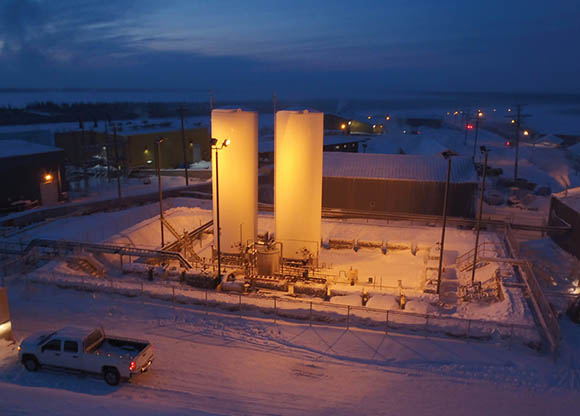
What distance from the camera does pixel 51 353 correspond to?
45.3ft

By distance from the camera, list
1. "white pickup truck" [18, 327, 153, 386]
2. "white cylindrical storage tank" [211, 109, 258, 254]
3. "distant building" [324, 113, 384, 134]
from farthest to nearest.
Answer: "distant building" [324, 113, 384, 134] → "white cylindrical storage tank" [211, 109, 258, 254] → "white pickup truck" [18, 327, 153, 386]

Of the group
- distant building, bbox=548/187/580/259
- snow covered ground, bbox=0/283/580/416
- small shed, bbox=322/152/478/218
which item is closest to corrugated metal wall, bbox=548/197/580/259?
distant building, bbox=548/187/580/259

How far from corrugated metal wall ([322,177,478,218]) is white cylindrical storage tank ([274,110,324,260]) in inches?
477

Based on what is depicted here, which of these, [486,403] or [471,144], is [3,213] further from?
[471,144]

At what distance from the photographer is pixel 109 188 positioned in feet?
151

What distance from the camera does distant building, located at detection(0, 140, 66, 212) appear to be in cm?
3553

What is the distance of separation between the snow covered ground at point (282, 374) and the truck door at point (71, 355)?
1.22ft

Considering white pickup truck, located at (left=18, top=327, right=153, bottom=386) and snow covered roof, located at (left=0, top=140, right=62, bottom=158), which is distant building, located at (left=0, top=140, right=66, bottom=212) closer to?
snow covered roof, located at (left=0, top=140, right=62, bottom=158)

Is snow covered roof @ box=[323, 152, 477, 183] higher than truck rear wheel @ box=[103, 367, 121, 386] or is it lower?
higher

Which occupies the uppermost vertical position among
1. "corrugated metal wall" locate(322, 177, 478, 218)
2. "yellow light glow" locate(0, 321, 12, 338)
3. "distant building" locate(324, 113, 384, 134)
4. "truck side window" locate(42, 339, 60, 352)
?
"distant building" locate(324, 113, 384, 134)

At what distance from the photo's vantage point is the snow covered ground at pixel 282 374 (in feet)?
41.7

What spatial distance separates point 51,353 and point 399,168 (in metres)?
30.5

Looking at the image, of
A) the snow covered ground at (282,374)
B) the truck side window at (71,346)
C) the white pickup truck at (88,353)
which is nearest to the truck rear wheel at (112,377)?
the white pickup truck at (88,353)

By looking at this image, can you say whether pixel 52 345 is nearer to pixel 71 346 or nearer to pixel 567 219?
pixel 71 346
